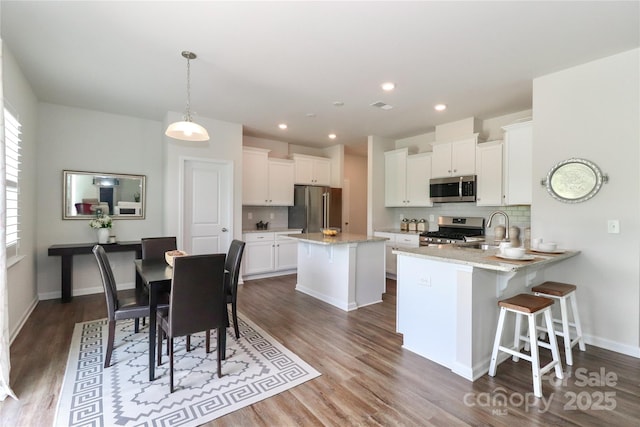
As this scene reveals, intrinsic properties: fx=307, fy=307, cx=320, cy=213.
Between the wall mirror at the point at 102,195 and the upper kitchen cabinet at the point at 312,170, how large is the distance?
2711mm

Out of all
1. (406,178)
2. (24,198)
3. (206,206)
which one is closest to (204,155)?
(206,206)

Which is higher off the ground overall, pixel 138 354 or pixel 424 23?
pixel 424 23

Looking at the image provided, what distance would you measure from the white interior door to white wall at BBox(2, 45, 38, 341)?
5.67ft

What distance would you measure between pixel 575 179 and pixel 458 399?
237cm

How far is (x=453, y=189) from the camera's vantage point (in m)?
4.82

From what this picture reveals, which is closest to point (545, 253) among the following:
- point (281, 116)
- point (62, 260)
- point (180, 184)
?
point (281, 116)

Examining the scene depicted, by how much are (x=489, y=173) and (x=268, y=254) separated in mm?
3778

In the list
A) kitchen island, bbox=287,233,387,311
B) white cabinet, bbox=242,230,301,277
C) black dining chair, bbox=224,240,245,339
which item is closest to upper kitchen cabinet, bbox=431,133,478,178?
kitchen island, bbox=287,233,387,311

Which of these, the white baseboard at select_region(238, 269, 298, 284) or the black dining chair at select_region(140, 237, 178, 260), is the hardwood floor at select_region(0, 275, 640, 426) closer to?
the black dining chair at select_region(140, 237, 178, 260)

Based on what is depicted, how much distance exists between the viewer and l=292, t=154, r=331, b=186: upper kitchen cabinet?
6129mm

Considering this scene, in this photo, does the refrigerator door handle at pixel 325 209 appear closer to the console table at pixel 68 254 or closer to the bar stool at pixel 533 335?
the console table at pixel 68 254

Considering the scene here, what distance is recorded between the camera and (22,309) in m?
3.34

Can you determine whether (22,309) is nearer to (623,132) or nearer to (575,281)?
(575,281)

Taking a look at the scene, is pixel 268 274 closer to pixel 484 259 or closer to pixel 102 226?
pixel 102 226
